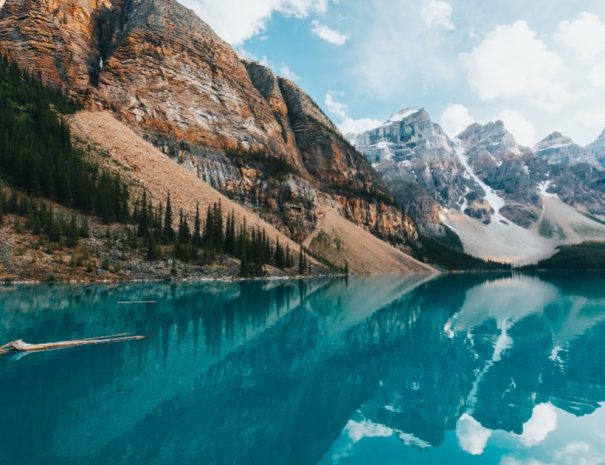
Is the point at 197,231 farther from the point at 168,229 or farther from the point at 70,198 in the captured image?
the point at 70,198

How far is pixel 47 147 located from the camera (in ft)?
229

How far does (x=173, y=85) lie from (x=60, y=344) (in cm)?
10980

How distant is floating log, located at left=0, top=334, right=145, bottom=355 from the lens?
18156 mm

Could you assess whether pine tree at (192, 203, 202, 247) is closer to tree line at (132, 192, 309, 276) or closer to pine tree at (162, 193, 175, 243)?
tree line at (132, 192, 309, 276)

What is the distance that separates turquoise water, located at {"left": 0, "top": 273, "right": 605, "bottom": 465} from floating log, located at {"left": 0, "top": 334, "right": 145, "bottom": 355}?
72 centimetres

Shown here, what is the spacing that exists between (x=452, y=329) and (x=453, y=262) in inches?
7071

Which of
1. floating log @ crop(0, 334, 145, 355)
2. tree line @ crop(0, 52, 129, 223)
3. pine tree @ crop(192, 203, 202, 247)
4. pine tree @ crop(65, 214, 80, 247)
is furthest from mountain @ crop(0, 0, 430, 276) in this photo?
floating log @ crop(0, 334, 145, 355)

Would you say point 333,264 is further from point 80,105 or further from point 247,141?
point 80,105

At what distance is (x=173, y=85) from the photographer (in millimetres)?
114562

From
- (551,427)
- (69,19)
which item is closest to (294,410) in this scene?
(551,427)

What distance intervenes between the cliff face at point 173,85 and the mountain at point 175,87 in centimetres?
30

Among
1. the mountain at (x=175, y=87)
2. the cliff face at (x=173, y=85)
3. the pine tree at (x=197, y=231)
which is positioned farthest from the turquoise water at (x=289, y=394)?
the cliff face at (x=173, y=85)

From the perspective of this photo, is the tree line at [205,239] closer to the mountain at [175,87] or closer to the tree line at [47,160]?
the tree line at [47,160]

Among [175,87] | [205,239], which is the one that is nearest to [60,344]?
[205,239]
